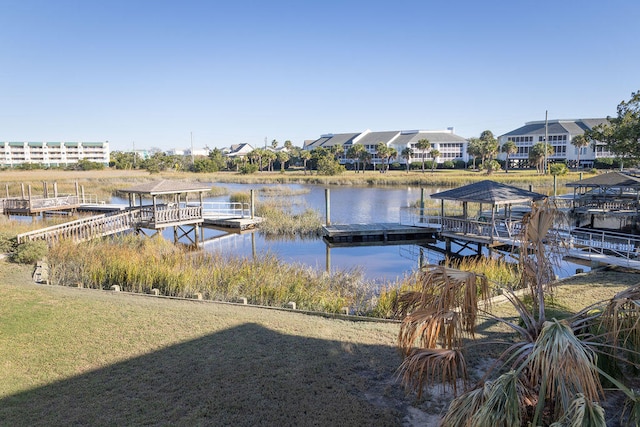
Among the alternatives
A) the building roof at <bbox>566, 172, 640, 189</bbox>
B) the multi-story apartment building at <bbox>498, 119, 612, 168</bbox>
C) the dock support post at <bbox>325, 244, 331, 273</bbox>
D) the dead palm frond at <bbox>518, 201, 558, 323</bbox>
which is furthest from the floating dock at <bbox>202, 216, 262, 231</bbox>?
the multi-story apartment building at <bbox>498, 119, 612, 168</bbox>

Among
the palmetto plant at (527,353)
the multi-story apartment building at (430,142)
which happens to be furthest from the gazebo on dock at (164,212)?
the multi-story apartment building at (430,142)

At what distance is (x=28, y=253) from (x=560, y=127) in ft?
255

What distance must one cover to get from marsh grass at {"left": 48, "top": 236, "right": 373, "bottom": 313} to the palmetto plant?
6165 mm

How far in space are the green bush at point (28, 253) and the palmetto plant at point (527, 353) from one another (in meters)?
13.8

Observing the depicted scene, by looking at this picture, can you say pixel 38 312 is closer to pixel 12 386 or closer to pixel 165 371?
pixel 12 386

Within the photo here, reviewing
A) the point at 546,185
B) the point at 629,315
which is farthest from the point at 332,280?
the point at 546,185

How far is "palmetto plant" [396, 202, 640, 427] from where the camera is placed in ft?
11.2

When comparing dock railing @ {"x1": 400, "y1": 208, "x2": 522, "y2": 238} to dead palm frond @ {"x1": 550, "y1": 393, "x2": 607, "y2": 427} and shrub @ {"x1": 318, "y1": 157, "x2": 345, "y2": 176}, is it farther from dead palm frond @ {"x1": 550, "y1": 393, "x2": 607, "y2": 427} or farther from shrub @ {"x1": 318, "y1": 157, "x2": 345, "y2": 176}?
shrub @ {"x1": 318, "y1": 157, "x2": 345, "y2": 176}

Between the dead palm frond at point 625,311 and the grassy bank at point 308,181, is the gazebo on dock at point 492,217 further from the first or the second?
the grassy bank at point 308,181

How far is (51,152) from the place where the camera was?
125562 millimetres

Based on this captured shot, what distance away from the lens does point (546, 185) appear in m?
42.6

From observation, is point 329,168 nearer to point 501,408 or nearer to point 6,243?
point 6,243

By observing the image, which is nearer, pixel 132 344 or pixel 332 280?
pixel 132 344

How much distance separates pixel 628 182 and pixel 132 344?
21.3 m
